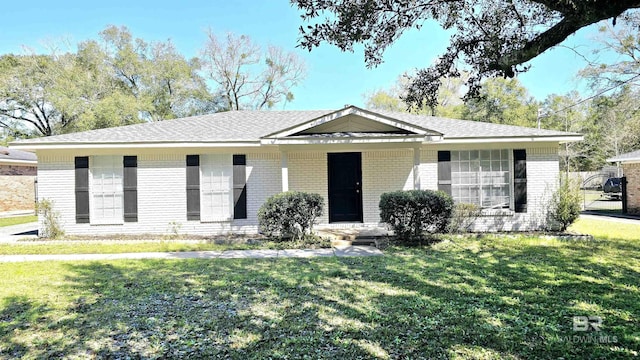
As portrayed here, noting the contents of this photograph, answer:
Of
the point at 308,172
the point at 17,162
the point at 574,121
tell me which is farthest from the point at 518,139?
the point at 574,121

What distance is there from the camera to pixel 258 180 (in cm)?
1020

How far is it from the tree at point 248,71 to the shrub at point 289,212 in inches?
904

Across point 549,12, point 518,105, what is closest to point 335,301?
point 549,12

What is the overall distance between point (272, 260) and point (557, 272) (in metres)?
5.12

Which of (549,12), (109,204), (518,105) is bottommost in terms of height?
(109,204)

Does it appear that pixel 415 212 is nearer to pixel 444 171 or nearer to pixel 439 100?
pixel 444 171

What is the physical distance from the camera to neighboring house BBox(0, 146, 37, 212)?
1764 cm

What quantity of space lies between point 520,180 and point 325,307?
27.9 ft

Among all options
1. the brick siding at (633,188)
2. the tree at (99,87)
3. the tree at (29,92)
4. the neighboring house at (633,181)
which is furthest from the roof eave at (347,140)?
the tree at (29,92)

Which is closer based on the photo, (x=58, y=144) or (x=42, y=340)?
(x=42, y=340)

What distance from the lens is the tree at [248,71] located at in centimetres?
2847

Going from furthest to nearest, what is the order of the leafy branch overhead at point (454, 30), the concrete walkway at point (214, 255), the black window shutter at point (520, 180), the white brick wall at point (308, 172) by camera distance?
1. the white brick wall at point (308, 172)
2. the black window shutter at point (520, 180)
3. the concrete walkway at point (214, 255)
4. the leafy branch overhead at point (454, 30)

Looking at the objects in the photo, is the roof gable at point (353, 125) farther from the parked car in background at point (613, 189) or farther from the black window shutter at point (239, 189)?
the parked car in background at point (613, 189)

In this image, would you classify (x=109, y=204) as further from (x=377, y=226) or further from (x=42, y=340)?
(x=377, y=226)
